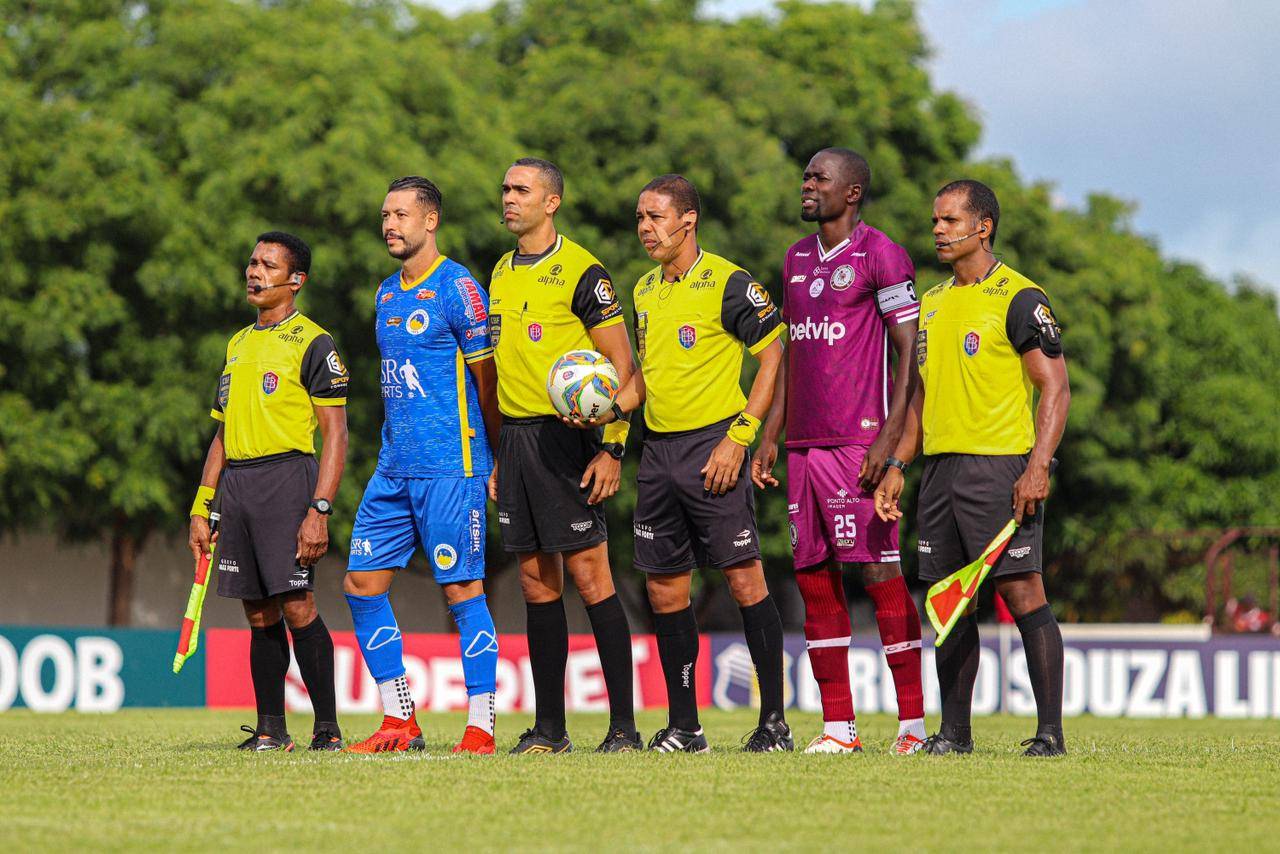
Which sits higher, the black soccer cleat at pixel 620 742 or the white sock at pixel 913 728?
the white sock at pixel 913 728

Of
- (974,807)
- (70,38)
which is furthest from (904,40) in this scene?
(974,807)

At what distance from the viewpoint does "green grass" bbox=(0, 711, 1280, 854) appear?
5.71 metres

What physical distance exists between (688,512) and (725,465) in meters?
0.36

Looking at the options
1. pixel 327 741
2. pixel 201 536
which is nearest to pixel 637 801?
pixel 327 741

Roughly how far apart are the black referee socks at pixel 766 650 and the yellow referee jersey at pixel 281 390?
2370 millimetres

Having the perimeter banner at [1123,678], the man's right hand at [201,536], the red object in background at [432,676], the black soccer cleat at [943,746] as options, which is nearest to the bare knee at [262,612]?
the man's right hand at [201,536]

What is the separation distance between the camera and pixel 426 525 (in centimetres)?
867

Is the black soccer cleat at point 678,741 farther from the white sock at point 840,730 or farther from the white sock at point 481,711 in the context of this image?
the white sock at point 481,711

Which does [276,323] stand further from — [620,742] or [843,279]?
[843,279]

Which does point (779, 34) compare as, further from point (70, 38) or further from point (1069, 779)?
point (1069, 779)

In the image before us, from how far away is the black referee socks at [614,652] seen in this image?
29.1 ft

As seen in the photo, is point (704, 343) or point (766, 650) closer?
point (704, 343)

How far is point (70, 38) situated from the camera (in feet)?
95.8

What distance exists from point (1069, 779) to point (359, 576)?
138 inches
